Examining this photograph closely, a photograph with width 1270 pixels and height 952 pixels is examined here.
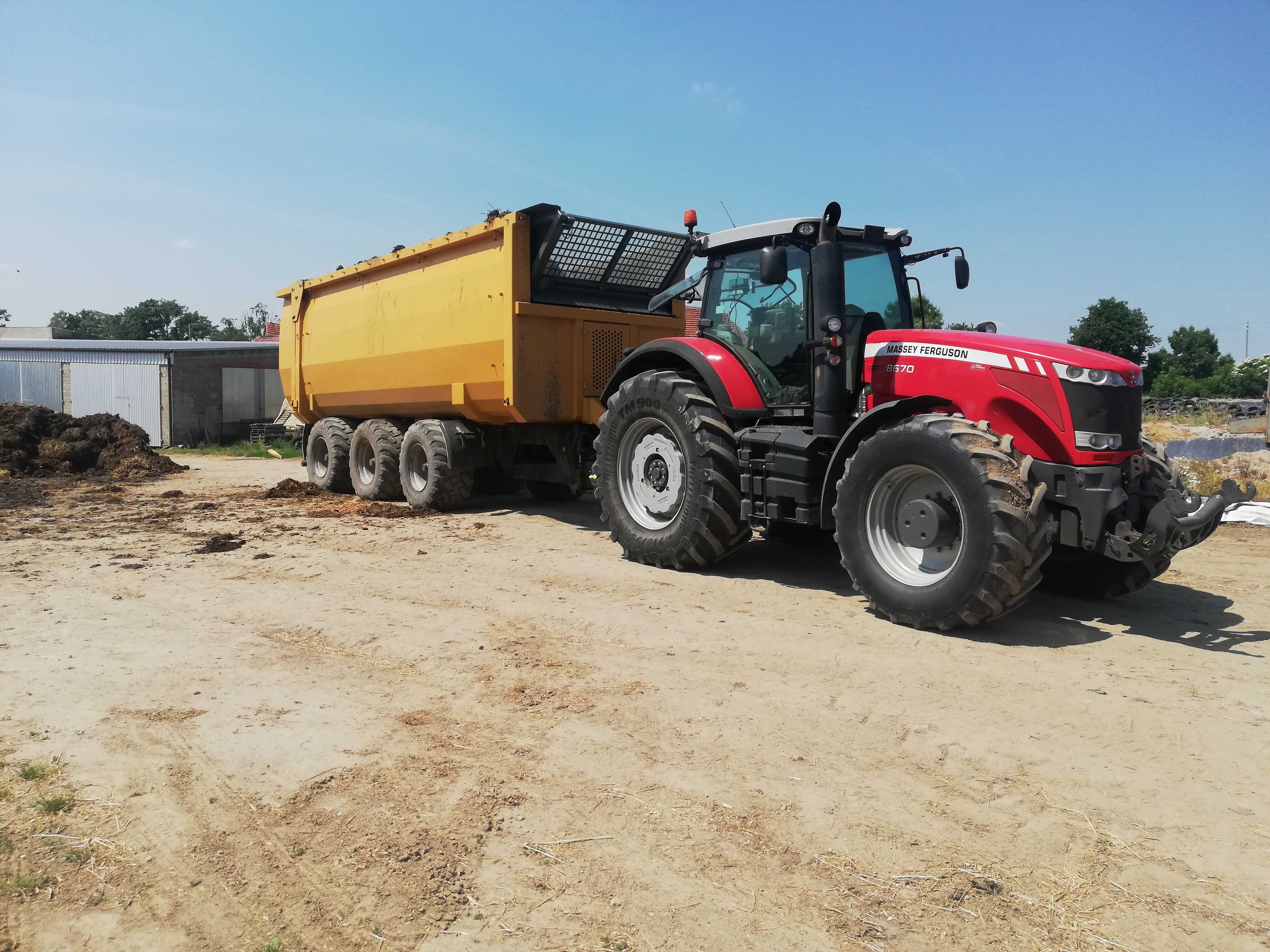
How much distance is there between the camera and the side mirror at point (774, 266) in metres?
6.03

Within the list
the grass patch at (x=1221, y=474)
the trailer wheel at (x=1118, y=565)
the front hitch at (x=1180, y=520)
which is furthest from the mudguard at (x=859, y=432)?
the grass patch at (x=1221, y=474)

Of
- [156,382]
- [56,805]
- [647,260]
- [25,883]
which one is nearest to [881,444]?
[56,805]

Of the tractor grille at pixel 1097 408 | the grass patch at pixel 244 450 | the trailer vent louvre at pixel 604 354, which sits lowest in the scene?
the grass patch at pixel 244 450

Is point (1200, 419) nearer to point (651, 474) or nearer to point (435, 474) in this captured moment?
point (435, 474)

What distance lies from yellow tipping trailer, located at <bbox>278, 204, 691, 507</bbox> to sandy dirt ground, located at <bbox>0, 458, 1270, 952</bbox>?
346 cm

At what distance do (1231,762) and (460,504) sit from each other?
856 centimetres

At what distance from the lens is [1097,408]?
4.96 metres

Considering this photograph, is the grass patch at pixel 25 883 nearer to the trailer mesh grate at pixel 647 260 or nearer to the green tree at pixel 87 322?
the trailer mesh grate at pixel 647 260

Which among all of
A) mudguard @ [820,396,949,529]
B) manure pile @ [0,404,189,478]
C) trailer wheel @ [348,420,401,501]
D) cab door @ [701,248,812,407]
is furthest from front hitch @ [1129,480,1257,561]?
manure pile @ [0,404,189,478]

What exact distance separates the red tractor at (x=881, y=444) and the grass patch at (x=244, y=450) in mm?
17189

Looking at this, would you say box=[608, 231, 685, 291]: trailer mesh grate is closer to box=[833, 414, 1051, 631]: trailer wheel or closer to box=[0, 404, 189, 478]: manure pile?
box=[833, 414, 1051, 631]: trailer wheel

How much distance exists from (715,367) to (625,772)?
418 cm

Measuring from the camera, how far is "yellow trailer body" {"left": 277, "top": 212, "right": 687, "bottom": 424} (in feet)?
29.9

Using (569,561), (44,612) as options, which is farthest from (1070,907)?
(44,612)
